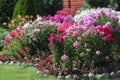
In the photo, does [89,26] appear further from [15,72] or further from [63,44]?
[15,72]

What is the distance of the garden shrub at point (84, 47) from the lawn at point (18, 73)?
1.92 ft

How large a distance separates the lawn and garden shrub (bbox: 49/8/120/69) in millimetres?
584

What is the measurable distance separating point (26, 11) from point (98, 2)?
111 inches

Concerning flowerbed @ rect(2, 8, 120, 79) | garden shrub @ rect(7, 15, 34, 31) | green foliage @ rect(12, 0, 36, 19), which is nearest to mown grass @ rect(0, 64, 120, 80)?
flowerbed @ rect(2, 8, 120, 79)

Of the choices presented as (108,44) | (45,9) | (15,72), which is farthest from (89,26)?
(45,9)

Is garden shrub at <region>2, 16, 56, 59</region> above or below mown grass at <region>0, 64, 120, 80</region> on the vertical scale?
above

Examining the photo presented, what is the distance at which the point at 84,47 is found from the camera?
32.0 feet

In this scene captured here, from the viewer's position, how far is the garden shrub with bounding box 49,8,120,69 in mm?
9742

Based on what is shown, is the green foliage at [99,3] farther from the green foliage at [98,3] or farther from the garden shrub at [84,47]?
the garden shrub at [84,47]

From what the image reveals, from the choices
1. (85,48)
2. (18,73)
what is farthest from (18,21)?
(85,48)

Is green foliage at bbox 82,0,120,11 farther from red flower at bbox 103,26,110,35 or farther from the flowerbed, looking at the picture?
red flower at bbox 103,26,110,35

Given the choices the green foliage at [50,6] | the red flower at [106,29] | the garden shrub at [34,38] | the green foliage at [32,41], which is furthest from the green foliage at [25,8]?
the red flower at [106,29]

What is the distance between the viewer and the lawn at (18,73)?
963 centimetres

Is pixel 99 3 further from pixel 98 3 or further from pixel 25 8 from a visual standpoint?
pixel 25 8
